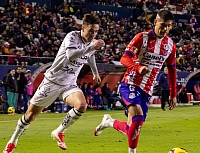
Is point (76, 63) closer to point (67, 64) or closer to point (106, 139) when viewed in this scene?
point (67, 64)

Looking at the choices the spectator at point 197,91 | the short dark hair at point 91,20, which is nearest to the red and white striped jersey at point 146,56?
the short dark hair at point 91,20

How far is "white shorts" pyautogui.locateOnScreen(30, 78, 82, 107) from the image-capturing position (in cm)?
1143

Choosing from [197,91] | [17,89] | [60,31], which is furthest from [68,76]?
[197,91]

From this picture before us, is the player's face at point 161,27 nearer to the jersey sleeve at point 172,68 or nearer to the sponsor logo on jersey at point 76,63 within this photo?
the jersey sleeve at point 172,68

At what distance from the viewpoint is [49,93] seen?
11516mm

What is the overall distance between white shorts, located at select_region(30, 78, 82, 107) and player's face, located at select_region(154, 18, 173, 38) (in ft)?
7.02

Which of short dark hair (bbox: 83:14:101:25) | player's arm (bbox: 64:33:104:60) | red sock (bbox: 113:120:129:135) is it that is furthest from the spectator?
short dark hair (bbox: 83:14:101:25)

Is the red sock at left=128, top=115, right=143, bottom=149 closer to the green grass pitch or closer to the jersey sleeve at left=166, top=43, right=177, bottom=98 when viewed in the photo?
the jersey sleeve at left=166, top=43, right=177, bottom=98

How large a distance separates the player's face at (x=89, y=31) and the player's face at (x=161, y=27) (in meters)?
1.24

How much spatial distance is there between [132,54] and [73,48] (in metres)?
1.44

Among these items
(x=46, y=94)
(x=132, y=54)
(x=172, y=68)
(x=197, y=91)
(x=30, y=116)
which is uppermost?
(x=132, y=54)

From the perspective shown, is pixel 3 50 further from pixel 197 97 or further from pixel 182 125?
pixel 197 97

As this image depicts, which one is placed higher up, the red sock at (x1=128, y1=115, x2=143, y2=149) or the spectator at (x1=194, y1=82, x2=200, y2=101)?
the red sock at (x1=128, y1=115, x2=143, y2=149)

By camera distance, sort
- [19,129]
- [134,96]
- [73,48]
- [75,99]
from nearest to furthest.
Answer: [134,96]
[19,129]
[73,48]
[75,99]
